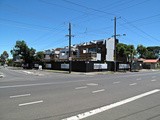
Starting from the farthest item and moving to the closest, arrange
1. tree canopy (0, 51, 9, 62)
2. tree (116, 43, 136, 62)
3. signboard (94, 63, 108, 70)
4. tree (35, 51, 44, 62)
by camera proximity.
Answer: tree canopy (0, 51, 9, 62), tree (35, 51, 44, 62), tree (116, 43, 136, 62), signboard (94, 63, 108, 70)

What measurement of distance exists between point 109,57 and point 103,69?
1425cm

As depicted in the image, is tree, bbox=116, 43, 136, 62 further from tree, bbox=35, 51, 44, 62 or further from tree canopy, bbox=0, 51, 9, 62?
tree canopy, bbox=0, 51, 9, 62

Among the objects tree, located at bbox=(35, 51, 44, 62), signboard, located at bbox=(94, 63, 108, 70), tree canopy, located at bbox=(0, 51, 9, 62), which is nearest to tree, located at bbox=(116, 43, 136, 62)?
signboard, located at bbox=(94, 63, 108, 70)

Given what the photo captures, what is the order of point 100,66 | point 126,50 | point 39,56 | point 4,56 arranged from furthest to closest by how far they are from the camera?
point 4,56
point 39,56
point 126,50
point 100,66

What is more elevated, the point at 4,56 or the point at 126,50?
the point at 4,56

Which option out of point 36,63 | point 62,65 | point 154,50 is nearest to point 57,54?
point 36,63

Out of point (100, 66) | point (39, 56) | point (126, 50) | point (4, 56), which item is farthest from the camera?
point (4, 56)

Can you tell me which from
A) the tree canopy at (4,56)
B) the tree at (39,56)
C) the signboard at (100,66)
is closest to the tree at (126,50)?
the signboard at (100,66)

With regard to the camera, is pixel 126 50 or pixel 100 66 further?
pixel 126 50

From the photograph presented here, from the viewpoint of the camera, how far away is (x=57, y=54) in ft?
259

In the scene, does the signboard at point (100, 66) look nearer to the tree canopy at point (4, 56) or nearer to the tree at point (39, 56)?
the tree at point (39, 56)

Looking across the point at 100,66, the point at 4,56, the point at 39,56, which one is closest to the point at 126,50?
the point at 100,66

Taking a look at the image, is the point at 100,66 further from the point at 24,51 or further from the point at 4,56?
the point at 4,56

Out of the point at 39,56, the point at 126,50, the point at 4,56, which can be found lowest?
the point at 39,56
